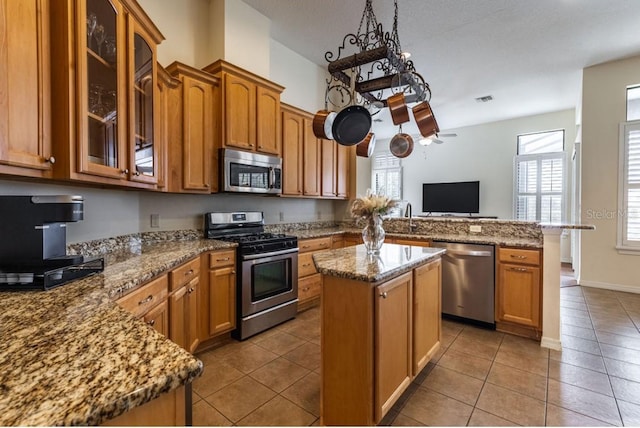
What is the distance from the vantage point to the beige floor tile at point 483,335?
2734 mm

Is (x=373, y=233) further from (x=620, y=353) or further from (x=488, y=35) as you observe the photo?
(x=488, y=35)

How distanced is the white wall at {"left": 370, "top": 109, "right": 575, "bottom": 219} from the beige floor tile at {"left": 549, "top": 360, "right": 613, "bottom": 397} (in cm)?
525

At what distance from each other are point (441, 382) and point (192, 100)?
308cm

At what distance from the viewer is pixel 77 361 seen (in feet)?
2.21

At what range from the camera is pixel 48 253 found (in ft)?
4.72

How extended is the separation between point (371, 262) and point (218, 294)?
150cm

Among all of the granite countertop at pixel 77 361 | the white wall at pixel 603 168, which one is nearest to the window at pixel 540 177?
the white wall at pixel 603 168

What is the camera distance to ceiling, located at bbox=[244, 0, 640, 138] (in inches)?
121

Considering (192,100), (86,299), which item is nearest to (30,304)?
(86,299)

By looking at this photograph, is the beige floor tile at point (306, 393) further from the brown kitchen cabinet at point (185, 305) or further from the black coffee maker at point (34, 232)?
the black coffee maker at point (34, 232)

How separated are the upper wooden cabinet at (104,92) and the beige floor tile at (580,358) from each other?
354 centimetres

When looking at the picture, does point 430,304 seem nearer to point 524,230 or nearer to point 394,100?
point 394,100

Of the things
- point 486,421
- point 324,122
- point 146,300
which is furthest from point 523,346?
point 146,300

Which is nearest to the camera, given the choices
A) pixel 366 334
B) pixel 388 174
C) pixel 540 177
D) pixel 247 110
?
pixel 366 334
